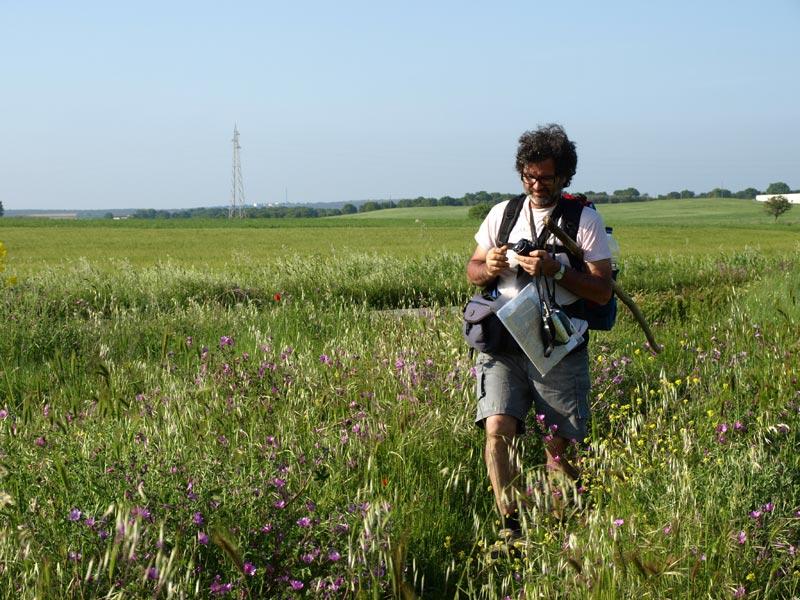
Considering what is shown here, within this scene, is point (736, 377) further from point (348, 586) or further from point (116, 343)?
point (116, 343)

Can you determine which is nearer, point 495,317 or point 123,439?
point 123,439

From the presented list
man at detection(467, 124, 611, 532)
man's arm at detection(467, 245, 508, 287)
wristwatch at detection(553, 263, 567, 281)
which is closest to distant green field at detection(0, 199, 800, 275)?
man's arm at detection(467, 245, 508, 287)

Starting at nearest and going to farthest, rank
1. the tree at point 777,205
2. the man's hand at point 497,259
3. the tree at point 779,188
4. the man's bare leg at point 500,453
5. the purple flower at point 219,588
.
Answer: the purple flower at point 219,588, the man's bare leg at point 500,453, the man's hand at point 497,259, the tree at point 777,205, the tree at point 779,188

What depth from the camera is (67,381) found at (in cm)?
593

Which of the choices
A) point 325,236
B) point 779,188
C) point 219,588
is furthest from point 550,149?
point 779,188

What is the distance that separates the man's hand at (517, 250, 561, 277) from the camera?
4223mm

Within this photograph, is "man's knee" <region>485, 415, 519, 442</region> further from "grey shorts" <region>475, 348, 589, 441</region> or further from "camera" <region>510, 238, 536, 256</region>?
"camera" <region>510, 238, 536, 256</region>

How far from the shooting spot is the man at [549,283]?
4395 mm

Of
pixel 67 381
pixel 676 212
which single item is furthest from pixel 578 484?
pixel 676 212

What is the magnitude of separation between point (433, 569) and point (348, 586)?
0.90m

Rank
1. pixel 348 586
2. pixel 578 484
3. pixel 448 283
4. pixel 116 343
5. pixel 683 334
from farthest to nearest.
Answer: pixel 448 283
pixel 683 334
pixel 116 343
pixel 578 484
pixel 348 586

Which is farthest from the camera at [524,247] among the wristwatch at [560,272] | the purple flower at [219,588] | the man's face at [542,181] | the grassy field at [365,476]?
the purple flower at [219,588]

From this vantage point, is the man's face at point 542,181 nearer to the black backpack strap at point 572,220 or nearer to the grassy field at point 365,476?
the black backpack strap at point 572,220

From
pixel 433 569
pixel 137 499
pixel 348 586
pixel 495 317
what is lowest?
pixel 433 569
